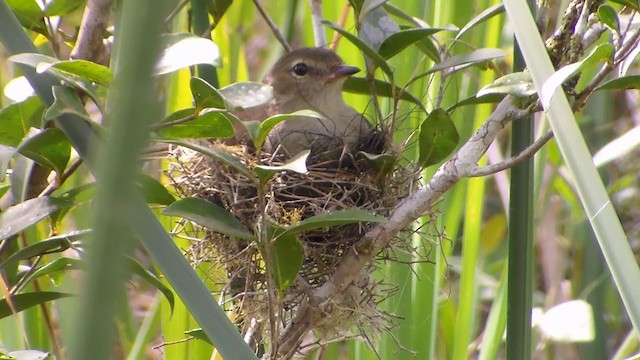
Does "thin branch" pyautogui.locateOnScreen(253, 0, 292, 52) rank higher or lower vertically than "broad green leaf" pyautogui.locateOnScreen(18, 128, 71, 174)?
higher

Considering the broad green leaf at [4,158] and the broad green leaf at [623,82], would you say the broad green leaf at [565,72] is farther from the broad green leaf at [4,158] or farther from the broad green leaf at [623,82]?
the broad green leaf at [4,158]

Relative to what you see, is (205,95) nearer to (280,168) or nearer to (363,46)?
(280,168)

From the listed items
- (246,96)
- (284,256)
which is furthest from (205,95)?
(284,256)

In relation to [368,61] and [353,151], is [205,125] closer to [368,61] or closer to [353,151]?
[368,61]

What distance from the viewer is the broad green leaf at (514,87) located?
1195mm

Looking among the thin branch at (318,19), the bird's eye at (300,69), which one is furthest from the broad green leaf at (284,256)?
the bird's eye at (300,69)

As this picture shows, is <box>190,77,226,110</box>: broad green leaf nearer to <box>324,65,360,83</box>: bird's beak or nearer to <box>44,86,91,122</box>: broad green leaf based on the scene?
<box>44,86,91,122</box>: broad green leaf

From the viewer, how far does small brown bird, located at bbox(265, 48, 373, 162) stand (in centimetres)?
186

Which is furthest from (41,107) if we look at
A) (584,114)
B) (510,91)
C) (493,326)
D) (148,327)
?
(584,114)

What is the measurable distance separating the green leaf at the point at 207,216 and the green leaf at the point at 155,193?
0.24 ft

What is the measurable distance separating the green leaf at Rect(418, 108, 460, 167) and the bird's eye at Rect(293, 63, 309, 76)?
33.4 inches

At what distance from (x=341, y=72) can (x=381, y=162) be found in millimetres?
507

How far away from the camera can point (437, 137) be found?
1.41m

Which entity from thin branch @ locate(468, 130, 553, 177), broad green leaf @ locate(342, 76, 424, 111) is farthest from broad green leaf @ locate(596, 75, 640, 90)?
broad green leaf @ locate(342, 76, 424, 111)
